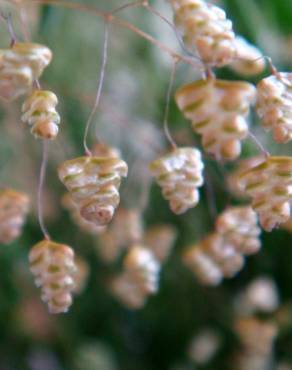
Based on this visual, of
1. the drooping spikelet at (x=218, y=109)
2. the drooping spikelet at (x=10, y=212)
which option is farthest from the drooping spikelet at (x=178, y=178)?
the drooping spikelet at (x=10, y=212)

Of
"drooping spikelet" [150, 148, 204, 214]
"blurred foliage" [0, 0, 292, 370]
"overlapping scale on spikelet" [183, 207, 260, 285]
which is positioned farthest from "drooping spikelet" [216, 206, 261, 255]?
"blurred foliage" [0, 0, 292, 370]

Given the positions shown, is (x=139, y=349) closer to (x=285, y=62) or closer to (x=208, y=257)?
(x=208, y=257)

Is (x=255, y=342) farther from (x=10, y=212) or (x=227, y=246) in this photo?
(x=10, y=212)

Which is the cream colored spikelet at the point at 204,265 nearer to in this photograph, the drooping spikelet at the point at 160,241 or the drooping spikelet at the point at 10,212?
the drooping spikelet at the point at 160,241

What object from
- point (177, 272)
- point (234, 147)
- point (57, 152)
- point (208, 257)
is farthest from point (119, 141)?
point (234, 147)

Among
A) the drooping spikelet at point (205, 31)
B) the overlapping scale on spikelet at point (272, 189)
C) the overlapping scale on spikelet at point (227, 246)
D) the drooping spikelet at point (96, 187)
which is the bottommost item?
the overlapping scale on spikelet at point (227, 246)

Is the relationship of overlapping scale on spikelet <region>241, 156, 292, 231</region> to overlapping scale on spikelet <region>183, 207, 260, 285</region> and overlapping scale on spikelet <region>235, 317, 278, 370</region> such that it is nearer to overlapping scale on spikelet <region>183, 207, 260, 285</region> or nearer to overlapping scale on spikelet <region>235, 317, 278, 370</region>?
overlapping scale on spikelet <region>183, 207, 260, 285</region>
